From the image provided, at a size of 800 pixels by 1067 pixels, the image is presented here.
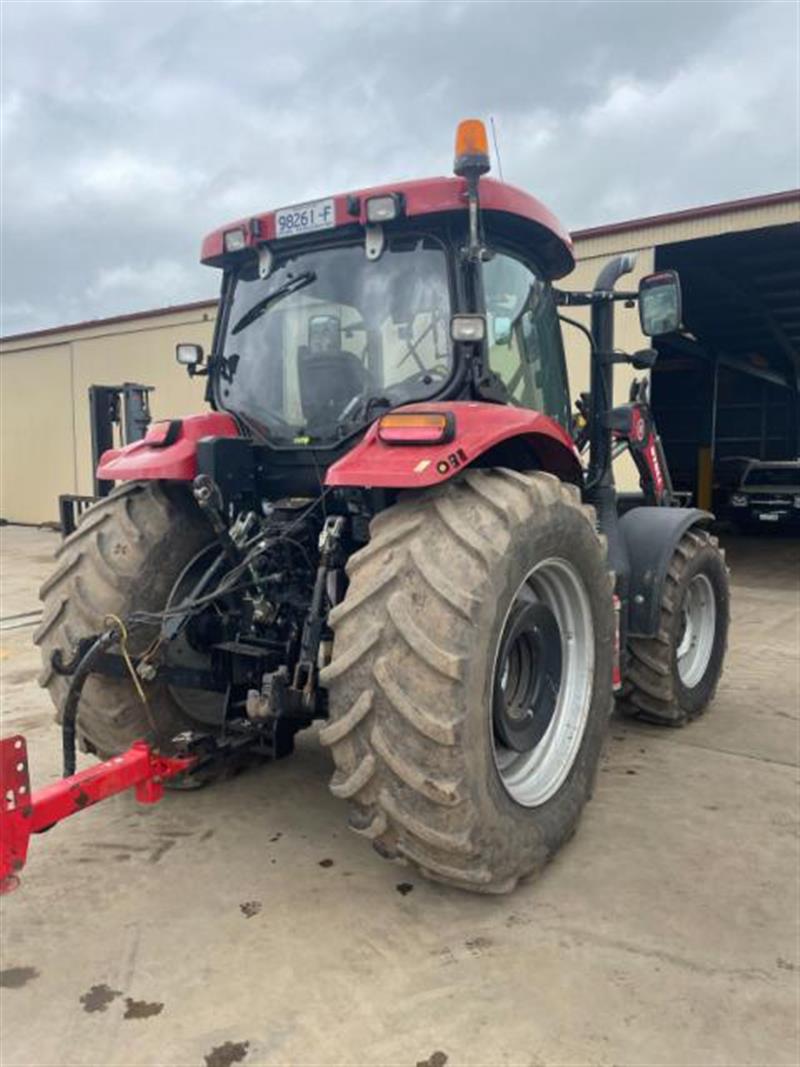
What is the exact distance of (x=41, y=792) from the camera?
7.37 feet

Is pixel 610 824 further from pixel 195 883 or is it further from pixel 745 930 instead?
pixel 195 883

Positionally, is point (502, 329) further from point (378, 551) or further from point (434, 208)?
point (378, 551)

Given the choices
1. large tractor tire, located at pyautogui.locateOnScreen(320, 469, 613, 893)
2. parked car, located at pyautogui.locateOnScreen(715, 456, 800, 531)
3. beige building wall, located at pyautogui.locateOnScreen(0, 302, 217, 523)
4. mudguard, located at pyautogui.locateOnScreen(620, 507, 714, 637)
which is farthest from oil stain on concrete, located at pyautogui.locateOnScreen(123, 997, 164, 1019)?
beige building wall, located at pyautogui.locateOnScreen(0, 302, 217, 523)

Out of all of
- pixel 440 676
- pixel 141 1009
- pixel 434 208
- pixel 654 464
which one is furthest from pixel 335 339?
pixel 654 464

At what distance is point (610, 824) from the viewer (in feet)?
10.8

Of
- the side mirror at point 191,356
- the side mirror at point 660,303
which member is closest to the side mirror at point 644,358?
the side mirror at point 660,303

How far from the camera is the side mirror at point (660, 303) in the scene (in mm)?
3734

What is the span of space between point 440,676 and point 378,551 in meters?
0.41

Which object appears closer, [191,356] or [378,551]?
[378,551]

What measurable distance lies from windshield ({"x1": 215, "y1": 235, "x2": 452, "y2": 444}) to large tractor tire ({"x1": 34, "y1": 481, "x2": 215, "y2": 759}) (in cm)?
52

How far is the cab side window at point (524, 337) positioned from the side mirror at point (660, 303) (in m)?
0.41

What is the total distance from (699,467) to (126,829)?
16087 mm

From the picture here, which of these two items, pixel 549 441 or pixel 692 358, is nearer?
pixel 549 441

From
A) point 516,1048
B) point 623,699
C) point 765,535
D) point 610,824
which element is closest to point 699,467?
point 765,535
